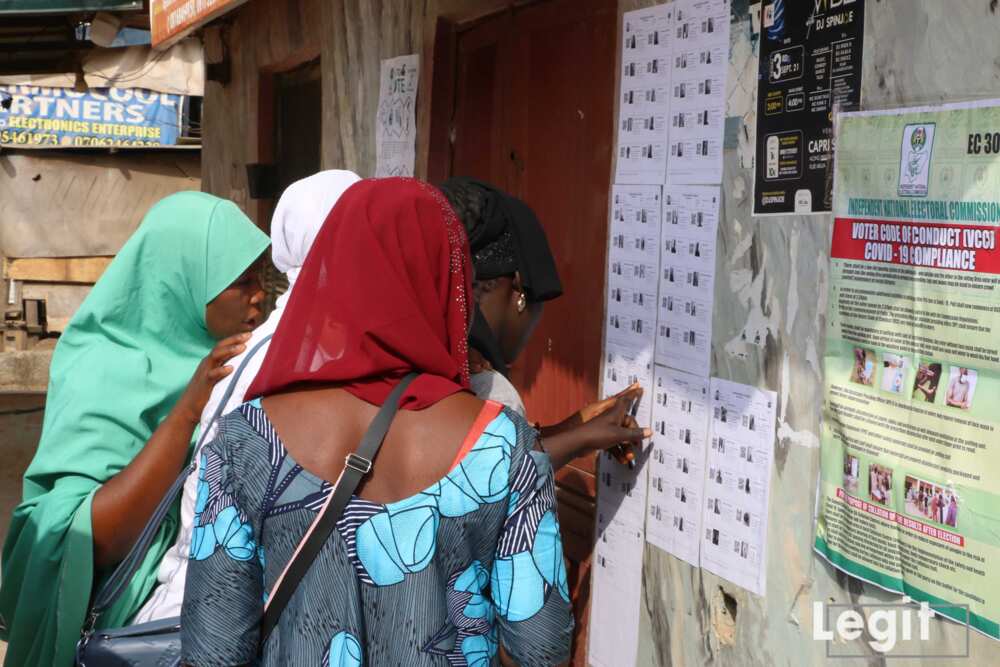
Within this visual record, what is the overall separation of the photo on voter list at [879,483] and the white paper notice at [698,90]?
0.83m

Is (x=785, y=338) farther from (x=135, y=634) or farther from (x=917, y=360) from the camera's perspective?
(x=135, y=634)

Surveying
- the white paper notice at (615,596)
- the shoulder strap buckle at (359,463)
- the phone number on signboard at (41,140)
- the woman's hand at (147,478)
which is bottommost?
the white paper notice at (615,596)

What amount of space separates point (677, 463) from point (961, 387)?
1004 millimetres

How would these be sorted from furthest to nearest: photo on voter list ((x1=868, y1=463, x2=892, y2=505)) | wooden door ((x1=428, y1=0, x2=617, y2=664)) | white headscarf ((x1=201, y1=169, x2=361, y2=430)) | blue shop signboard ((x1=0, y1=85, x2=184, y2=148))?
blue shop signboard ((x1=0, y1=85, x2=184, y2=148)) < wooden door ((x1=428, y1=0, x2=617, y2=664)) < white headscarf ((x1=201, y1=169, x2=361, y2=430)) < photo on voter list ((x1=868, y1=463, x2=892, y2=505))

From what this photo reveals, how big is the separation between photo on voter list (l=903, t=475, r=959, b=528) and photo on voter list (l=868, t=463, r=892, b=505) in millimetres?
45

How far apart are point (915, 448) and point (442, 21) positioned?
2.65 m

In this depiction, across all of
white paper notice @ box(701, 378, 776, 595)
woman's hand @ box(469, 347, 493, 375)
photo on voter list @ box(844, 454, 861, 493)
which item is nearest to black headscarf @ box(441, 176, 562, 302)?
woman's hand @ box(469, 347, 493, 375)

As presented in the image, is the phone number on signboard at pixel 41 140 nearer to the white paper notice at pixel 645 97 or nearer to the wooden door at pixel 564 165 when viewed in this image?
the wooden door at pixel 564 165

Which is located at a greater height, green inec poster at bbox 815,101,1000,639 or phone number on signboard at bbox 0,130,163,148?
→ phone number on signboard at bbox 0,130,163,148

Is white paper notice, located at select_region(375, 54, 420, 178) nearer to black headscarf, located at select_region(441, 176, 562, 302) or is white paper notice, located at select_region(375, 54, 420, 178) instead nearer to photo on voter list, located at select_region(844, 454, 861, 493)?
black headscarf, located at select_region(441, 176, 562, 302)

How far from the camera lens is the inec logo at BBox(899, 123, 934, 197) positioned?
1.79 metres

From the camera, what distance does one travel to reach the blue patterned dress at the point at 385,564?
5.00ft

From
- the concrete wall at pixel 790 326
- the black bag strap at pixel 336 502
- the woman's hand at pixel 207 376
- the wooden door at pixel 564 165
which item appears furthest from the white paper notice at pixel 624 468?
the black bag strap at pixel 336 502

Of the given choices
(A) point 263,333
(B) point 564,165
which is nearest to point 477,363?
(A) point 263,333
